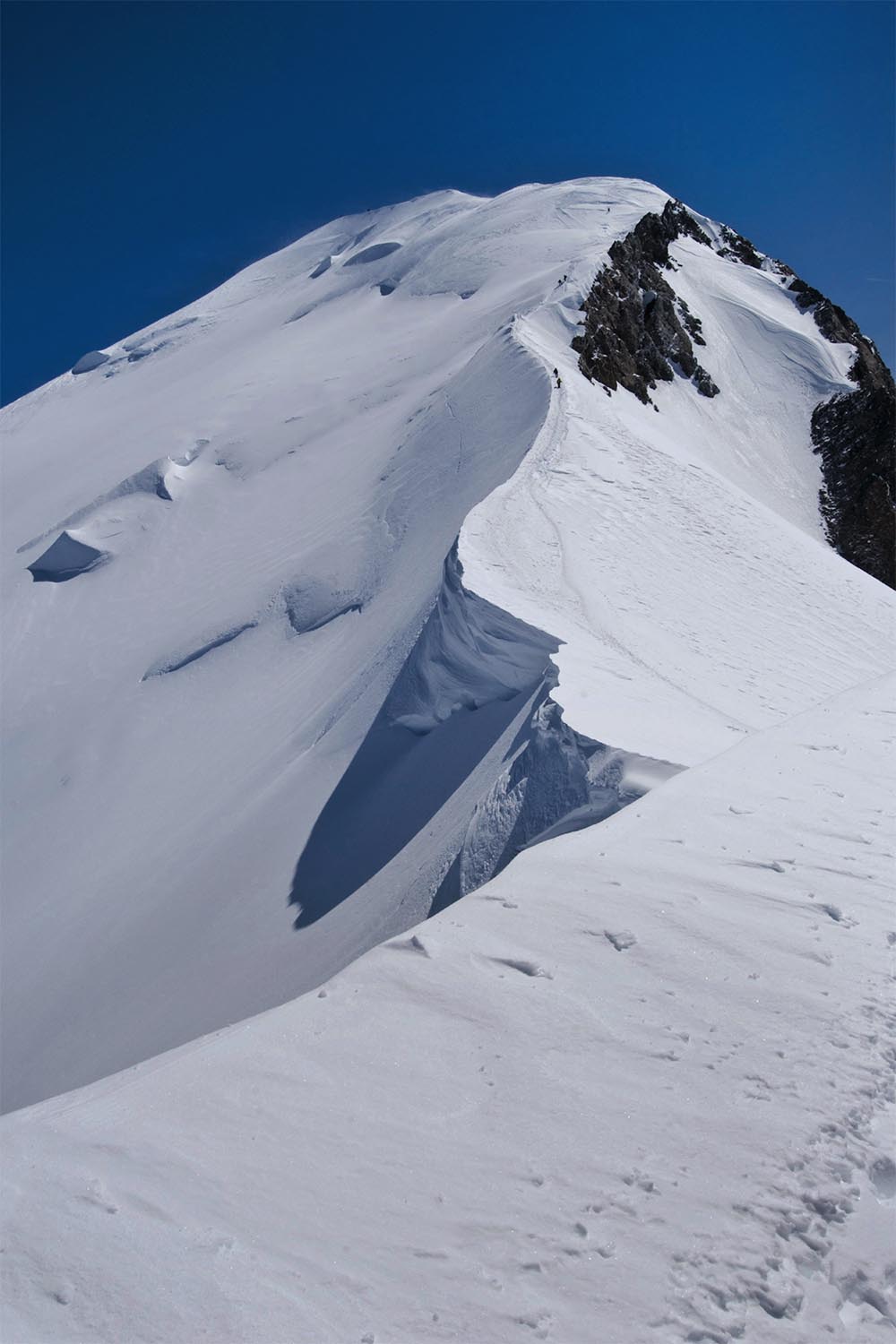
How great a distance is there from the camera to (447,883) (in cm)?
586

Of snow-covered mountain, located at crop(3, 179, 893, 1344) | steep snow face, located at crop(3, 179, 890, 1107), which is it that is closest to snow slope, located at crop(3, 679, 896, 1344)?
snow-covered mountain, located at crop(3, 179, 893, 1344)

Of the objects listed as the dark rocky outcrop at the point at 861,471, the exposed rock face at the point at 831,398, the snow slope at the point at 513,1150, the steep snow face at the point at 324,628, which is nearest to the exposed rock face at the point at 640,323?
the exposed rock face at the point at 831,398

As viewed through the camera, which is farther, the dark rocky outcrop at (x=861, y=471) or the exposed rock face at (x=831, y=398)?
the dark rocky outcrop at (x=861, y=471)

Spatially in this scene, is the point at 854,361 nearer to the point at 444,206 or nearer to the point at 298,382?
the point at 298,382

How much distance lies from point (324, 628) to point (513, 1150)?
10908 millimetres

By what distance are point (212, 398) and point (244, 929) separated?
2408cm

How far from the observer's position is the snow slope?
6.76 feet

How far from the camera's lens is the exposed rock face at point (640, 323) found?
23.6 meters

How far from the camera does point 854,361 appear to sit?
112 ft

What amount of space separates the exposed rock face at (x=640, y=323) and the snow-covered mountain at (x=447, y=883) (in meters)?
1.01

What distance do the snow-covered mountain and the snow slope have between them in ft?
0.04

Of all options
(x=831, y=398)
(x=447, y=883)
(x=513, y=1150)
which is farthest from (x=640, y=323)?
(x=513, y=1150)

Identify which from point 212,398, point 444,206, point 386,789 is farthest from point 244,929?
point 444,206

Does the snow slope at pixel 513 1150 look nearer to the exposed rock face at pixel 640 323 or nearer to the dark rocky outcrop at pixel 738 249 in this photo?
the exposed rock face at pixel 640 323
